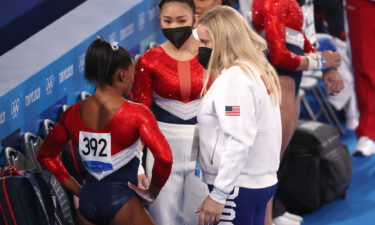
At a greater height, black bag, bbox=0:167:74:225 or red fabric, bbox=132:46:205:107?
red fabric, bbox=132:46:205:107

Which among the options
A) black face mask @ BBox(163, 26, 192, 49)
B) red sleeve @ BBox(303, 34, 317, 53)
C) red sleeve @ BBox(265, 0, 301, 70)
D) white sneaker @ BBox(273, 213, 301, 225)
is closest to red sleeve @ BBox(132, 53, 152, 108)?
black face mask @ BBox(163, 26, 192, 49)

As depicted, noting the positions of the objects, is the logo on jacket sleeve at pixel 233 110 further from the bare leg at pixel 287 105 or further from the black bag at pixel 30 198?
the bare leg at pixel 287 105

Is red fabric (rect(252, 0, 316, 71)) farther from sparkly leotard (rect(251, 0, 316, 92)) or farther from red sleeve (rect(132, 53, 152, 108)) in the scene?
red sleeve (rect(132, 53, 152, 108))

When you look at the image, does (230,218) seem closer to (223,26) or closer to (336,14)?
(223,26)

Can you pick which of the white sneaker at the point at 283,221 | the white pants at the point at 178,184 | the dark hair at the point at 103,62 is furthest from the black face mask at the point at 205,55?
the white sneaker at the point at 283,221

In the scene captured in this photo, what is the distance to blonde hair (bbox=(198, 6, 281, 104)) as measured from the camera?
3865 mm

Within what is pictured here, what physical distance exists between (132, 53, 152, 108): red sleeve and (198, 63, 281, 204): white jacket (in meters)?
0.65

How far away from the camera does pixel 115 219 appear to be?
3982 millimetres

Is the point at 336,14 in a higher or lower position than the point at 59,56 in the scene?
lower

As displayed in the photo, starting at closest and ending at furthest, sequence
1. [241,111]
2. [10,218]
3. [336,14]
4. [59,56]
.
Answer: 1. [241,111]
2. [10,218]
3. [59,56]
4. [336,14]

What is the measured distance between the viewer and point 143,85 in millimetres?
4551

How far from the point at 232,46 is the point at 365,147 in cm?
369

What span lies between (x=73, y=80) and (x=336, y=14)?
2.99 m

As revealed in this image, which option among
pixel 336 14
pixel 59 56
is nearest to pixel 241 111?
pixel 59 56
